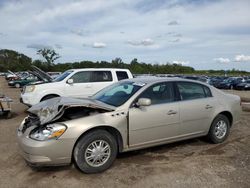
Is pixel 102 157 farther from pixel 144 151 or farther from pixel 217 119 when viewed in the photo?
pixel 217 119

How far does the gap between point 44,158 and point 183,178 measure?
83.0 inches

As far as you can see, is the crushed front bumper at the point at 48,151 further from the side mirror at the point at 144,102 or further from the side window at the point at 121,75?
the side window at the point at 121,75

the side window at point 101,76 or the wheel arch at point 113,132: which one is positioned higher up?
the side window at point 101,76

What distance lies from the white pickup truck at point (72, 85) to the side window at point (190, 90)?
5231 millimetres

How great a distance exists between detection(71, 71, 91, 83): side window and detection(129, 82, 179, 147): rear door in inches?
218

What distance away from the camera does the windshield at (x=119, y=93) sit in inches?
184

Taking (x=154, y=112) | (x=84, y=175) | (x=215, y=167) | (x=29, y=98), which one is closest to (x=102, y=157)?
(x=84, y=175)

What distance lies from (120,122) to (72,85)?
5.76 meters

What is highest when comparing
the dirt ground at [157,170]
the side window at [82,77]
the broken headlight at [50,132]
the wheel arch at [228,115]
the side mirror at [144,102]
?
the side window at [82,77]

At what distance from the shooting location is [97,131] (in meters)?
4.12

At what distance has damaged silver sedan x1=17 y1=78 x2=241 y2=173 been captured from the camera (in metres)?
3.88

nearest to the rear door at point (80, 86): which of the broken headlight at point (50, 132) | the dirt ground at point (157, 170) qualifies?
the dirt ground at point (157, 170)

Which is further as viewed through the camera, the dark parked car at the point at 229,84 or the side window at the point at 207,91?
the dark parked car at the point at 229,84

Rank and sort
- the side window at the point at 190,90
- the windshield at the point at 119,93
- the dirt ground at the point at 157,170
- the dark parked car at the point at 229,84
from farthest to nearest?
1. the dark parked car at the point at 229,84
2. the side window at the point at 190,90
3. the windshield at the point at 119,93
4. the dirt ground at the point at 157,170
